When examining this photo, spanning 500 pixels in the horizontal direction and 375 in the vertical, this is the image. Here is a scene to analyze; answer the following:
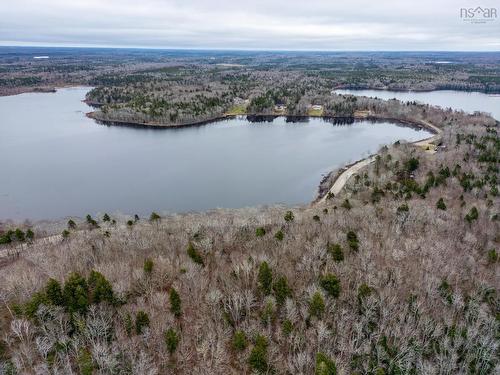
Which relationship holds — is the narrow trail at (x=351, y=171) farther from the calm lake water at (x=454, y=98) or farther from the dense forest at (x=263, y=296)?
the calm lake water at (x=454, y=98)

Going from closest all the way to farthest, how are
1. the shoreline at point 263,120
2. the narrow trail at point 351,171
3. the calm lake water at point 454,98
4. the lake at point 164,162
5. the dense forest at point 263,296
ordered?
the dense forest at point 263,296
the lake at point 164,162
the narrow trail at point 351,171
the shoreline at point 263,120
the calm lake water at point 454,98

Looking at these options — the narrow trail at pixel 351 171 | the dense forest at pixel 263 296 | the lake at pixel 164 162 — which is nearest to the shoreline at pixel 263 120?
the lake at pixel 164 162

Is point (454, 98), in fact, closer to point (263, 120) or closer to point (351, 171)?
point (263, 120)

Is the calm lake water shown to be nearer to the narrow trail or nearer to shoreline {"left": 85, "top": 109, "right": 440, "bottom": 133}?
shoreline {"left": 85, "top": 109, "right": 440, "bottom": 133}

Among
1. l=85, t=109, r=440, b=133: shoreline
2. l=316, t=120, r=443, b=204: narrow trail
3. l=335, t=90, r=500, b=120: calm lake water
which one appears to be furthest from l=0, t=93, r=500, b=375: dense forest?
l=335, t=90, r=500, b=120: calm lake water

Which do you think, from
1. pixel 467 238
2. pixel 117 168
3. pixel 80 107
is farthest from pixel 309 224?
pixel 80 107
